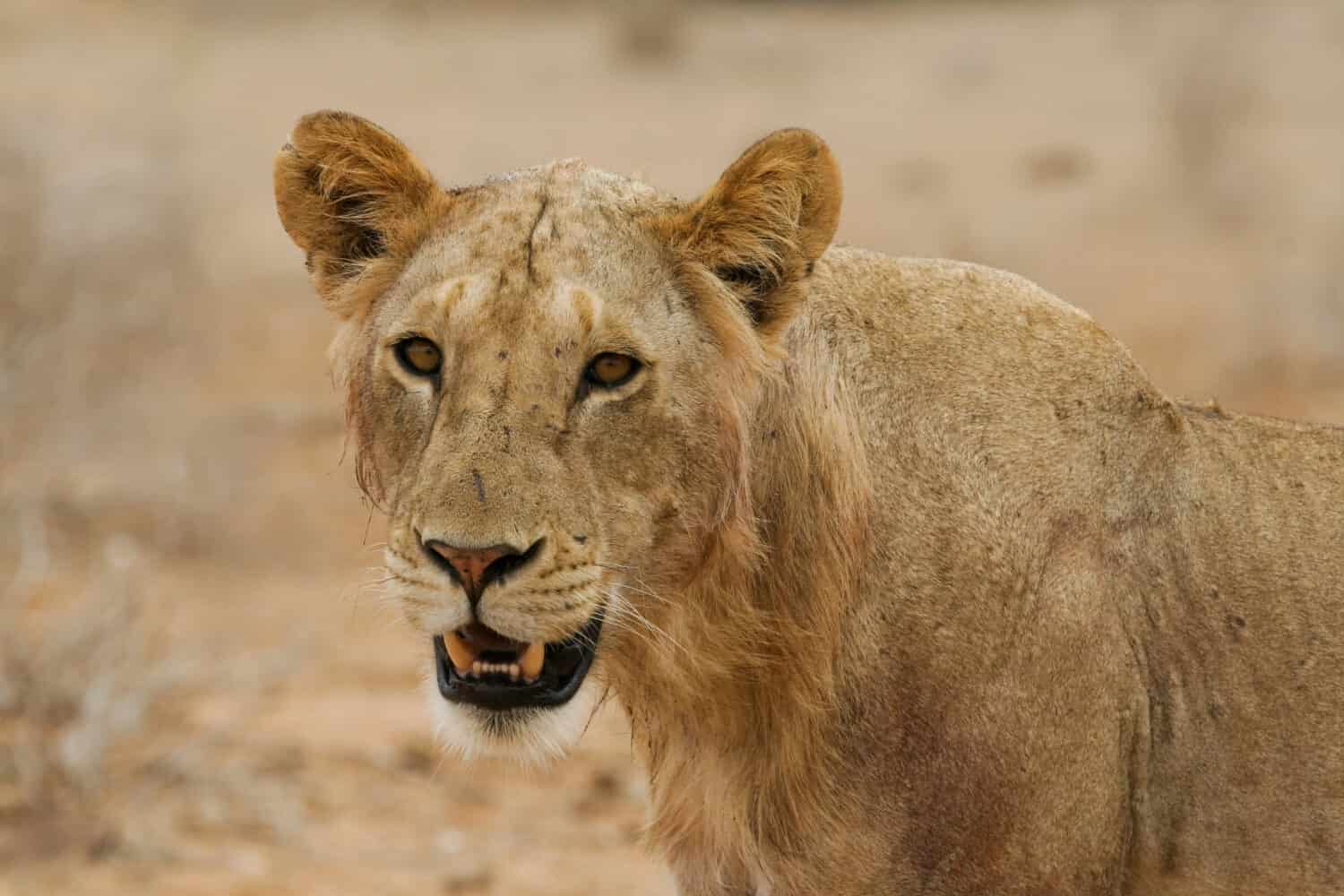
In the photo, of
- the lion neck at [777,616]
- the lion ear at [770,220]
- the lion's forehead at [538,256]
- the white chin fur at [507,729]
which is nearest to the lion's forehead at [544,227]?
the lion's forehead at [538,256]

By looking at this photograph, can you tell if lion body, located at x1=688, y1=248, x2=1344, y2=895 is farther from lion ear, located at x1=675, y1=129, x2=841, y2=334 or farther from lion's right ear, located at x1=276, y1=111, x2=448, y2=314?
lion's right ear, located at x1=276, y1=111, x2=448, y2=314

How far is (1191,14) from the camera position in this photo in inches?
749

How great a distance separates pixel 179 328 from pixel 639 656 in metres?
8.40

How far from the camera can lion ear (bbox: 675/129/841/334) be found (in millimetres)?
3326

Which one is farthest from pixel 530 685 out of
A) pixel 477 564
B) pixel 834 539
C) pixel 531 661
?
pixel 834 539

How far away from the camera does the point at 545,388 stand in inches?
122

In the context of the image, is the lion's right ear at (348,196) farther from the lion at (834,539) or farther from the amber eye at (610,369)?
the amber eye at (610,369)

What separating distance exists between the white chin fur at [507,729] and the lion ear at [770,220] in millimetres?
765

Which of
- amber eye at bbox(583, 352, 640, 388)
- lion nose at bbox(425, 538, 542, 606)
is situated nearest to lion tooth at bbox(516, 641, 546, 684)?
lion nose at bbox(425, 538, 542, 606)

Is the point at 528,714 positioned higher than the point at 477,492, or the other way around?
the point at 477,492

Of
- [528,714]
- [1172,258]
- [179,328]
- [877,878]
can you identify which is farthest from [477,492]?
[1172,258]

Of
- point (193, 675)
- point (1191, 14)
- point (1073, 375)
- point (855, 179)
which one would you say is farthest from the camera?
point (1191, 14)

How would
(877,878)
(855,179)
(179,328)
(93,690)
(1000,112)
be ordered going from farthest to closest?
(1000,112)
(855,179)
(179,328)
(93,690)
(877,878)

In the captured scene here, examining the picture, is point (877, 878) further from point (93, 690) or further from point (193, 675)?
point (193, 675)
